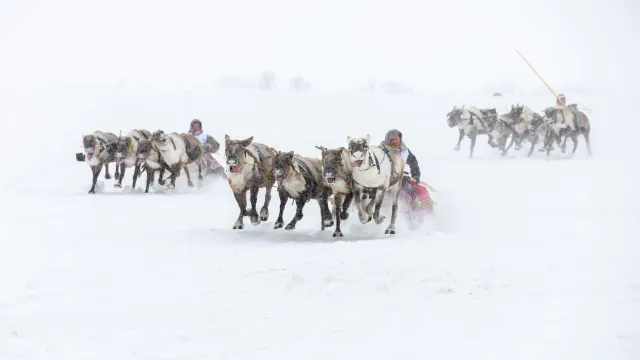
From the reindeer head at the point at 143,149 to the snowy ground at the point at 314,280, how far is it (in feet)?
3.09

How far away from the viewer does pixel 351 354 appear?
6121 millimetres

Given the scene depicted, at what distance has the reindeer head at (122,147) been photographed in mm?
17250

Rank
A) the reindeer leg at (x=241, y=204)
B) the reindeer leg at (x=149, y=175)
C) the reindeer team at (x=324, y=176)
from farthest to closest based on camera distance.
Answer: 1. the reindeer leg at (x=149, y=175)
2. the reindeer leg at (x=241, y=204)
3. the reindeer team at (x=324, y=176)

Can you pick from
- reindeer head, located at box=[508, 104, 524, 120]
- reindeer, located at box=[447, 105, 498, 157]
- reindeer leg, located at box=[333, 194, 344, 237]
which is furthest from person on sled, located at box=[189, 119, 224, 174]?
reindeer head, located at box=[508, 104, 524, 120]

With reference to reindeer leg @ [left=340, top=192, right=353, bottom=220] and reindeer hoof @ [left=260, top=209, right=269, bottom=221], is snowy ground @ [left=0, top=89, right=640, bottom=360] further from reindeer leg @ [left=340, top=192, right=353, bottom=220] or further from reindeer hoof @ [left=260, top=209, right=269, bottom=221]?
reindeer leg @ [left=340, top=192, right=353, bottom=220]

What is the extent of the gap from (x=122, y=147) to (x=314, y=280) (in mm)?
10115

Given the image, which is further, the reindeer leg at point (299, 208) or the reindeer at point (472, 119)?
the reindeer at point (472, 119)

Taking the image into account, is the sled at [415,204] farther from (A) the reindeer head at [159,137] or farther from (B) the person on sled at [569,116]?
(B) the person on sled at [569,116]

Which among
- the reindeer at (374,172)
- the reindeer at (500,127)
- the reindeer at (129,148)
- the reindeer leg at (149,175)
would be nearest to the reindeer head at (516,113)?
the reindeer at (500,127)

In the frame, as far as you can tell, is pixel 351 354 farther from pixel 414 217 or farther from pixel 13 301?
pixel 414 217

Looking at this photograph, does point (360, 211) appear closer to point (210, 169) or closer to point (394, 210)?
point (394, 210)

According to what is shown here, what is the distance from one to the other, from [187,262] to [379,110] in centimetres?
3560

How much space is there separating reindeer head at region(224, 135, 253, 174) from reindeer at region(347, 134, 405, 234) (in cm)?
157

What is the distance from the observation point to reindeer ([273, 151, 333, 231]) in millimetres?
10961
